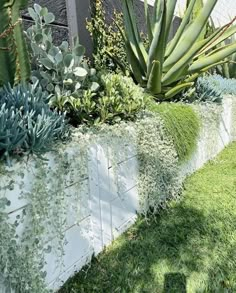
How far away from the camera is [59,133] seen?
1.70 metres

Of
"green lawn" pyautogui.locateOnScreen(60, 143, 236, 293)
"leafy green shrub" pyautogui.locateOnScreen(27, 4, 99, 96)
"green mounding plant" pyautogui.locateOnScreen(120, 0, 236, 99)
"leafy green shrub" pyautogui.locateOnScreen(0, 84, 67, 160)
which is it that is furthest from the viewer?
"green mounding plant" pyautogui.locateOnScreen(120, 0, 236, 99)

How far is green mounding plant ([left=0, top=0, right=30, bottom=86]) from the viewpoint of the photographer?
1.66 meters

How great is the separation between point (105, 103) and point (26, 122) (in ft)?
2.46

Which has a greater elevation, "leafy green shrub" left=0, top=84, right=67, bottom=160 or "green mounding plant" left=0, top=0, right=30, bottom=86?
"green mounding plant" left=0, top=0, right=30, bottom=86

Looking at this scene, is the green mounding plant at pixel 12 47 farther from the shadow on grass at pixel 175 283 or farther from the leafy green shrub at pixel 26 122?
the shadow on grass at pixel 175 283

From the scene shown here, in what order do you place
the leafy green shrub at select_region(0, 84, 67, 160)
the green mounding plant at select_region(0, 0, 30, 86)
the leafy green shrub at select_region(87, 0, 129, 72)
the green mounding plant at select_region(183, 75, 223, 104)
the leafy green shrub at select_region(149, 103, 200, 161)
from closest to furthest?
1. the leafy green shrub at select_region(0, 84, 67, 160)
2. the green mounding plant at select_region(0, 0, 30, 86)
3. the leafy green shrub at select_region(149, 103, 200, 161)
4. the leafy green shrub at select_region(87, 0, 129, 72)
5. the green mounding plant at select_region(183, 75, 223, 104)

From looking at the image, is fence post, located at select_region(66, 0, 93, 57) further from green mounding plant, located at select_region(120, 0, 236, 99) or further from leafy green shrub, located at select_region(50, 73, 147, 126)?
leafy green shrub, located at select_region(50, 73, 147, 126)

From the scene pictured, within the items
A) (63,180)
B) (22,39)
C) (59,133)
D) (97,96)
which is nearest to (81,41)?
(97,96)

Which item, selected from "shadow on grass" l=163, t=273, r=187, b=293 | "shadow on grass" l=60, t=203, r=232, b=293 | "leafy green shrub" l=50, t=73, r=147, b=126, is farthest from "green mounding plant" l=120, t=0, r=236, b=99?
"shadow on grass" l=163, t=273, r=187, b=293

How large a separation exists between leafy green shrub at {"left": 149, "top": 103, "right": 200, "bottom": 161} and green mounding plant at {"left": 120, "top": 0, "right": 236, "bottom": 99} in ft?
0.92

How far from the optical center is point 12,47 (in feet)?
5.68

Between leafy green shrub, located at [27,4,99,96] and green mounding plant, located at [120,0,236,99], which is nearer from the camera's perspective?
leafy green shrub, located at [27,4,99,96]

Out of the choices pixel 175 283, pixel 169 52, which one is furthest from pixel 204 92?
pixel 175 283

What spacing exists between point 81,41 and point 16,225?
7.39 feet
